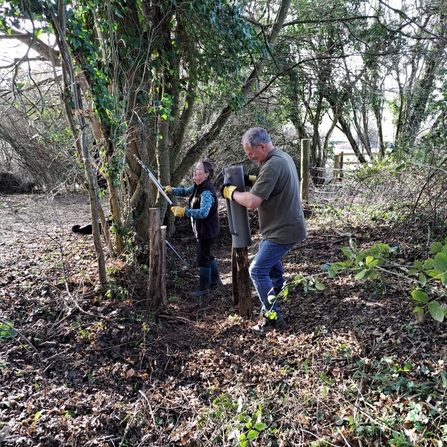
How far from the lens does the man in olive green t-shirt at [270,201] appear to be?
129 inches

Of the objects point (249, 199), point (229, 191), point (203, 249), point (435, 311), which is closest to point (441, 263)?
point (435, 311)

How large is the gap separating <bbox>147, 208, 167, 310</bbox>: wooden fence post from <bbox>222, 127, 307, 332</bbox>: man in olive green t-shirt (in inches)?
41.6

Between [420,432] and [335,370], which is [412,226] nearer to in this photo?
[335,370]

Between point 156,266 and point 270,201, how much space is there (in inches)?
64.2

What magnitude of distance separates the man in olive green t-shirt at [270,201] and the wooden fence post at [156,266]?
1057mm

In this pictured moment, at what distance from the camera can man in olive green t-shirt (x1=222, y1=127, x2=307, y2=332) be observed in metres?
3.28

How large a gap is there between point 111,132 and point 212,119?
193 inches

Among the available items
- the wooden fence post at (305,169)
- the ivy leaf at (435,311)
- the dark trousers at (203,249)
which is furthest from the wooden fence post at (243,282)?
the wooden fence post at (305,169)

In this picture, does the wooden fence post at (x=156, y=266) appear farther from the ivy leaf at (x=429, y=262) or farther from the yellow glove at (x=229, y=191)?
the ivy leaf at (x=429, y=262)

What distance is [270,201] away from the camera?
346cm

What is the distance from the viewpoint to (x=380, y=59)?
9.67 m

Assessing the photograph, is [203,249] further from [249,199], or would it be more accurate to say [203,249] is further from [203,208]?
[249,199]

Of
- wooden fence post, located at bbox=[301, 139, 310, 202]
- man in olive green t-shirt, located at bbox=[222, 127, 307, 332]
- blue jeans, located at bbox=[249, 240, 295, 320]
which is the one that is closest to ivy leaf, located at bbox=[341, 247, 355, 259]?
man in olive green t-shirt, located at bbox=[222, 127, 307, 332]

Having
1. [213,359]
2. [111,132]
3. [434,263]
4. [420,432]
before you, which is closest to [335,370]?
[420,432]
